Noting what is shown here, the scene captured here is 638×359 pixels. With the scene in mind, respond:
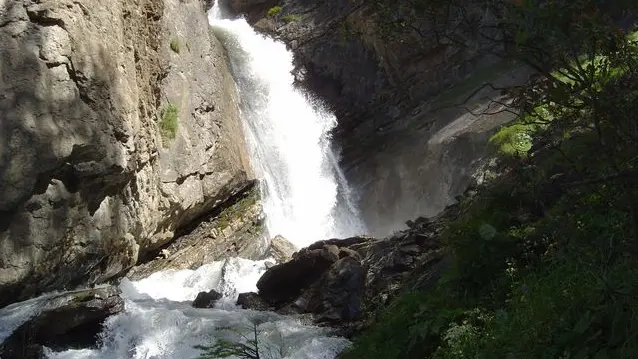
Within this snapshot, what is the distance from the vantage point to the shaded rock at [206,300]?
36.6ft

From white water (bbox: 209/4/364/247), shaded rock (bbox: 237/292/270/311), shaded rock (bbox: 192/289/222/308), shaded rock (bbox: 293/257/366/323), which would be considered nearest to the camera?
shaded rock (bbox: 293/257/366/323)

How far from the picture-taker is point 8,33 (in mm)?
9594

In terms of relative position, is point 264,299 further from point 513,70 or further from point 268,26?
point 268,26

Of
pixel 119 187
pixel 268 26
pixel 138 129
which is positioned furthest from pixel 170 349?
pixel 268 26

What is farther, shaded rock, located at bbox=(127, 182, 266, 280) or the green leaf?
shaded rock, located at bbox=(127, 182, 266, 280)

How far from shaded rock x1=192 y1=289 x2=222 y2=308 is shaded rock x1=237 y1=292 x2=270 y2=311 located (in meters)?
0.53

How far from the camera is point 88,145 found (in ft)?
33.8

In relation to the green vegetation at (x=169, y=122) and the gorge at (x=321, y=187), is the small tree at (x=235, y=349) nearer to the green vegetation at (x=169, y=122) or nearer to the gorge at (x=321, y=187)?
the gorge at (x=321, y=187)

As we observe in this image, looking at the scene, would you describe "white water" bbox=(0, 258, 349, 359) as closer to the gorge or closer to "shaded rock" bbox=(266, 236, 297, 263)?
the gorge

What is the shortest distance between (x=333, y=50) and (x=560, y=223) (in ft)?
63.3

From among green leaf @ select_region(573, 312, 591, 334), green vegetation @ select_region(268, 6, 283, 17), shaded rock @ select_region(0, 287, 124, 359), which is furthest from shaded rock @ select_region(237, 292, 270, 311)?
green vegetation @ select_region(268, 6, 283, 17)

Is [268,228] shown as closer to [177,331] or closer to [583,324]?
[177,331]

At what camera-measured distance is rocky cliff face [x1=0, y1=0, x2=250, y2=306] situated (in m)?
9.41

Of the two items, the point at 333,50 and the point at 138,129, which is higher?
the point at 333,50
